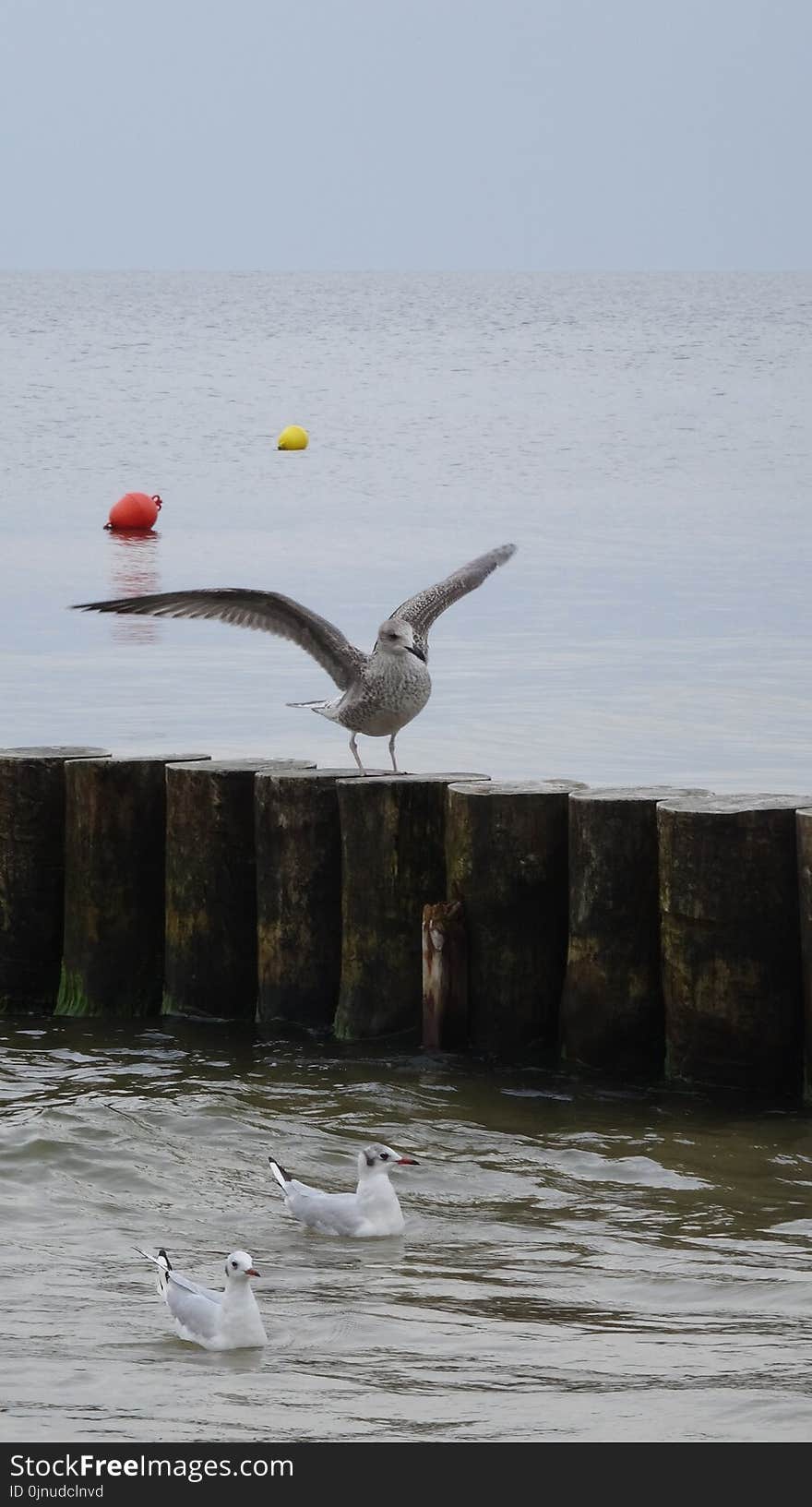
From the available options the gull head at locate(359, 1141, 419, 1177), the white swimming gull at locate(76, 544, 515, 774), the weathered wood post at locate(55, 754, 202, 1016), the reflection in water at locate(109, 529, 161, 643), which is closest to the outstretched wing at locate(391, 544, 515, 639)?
the white swimming gull at locate(76, 544, 515, 774)

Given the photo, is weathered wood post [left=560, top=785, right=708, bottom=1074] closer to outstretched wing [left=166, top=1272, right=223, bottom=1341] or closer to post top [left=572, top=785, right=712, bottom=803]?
post top [left=572, top=785, right=712, bottom=803]

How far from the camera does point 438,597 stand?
11328 millimetres

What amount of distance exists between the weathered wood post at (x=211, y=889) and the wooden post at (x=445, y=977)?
1.00 meters

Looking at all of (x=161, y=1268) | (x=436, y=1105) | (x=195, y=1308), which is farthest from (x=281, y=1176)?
(x=195, y=1308)

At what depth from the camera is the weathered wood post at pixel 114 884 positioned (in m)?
9.93

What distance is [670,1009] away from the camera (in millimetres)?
8703

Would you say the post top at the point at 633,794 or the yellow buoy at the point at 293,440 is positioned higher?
the yellow buoy at the point at 293,440

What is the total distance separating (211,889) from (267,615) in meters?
1.57

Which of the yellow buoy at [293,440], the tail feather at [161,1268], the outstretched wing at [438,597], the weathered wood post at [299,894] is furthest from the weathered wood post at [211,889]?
the yellow buoy at [293,440]

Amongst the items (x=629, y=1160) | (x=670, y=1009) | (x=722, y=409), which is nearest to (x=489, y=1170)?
(x=629, y=1160)

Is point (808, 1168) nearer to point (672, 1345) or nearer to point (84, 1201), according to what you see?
point (672, 1345)

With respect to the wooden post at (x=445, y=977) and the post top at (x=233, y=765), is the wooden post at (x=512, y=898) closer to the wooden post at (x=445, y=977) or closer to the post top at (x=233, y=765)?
the wooden post at (x=445, y=977)

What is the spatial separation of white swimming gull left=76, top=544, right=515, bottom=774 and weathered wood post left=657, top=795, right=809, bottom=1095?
7.21 feet

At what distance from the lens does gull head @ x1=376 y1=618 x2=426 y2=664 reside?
10.5 metres
